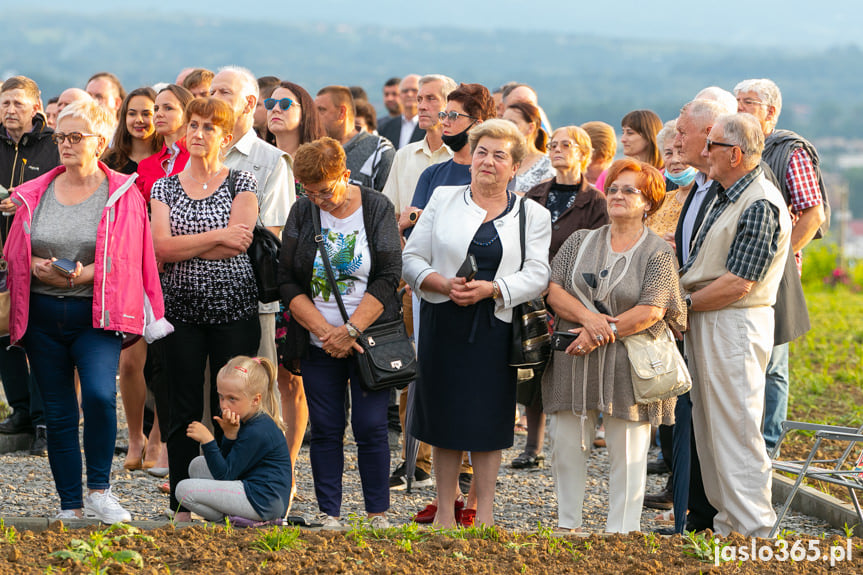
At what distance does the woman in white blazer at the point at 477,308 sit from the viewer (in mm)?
5691

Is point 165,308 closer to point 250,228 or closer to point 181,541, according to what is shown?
point 250,228

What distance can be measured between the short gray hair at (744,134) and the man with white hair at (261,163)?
8.49 ft

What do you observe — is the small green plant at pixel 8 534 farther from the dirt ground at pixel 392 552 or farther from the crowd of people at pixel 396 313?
the crowd of people at pixel 396 313

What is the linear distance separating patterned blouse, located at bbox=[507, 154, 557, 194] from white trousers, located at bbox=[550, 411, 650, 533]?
2160mm

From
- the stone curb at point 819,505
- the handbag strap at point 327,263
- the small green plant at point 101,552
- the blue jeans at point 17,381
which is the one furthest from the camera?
the blue jeans at point 17,381

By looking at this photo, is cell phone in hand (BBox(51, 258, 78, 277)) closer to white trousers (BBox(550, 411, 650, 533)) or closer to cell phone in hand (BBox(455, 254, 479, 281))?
cell phone in hand (BBox(455, 254, 479, 281))

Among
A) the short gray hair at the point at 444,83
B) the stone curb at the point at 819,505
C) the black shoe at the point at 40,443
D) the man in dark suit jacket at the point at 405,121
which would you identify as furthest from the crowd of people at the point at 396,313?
the man in dark suit jacket at the point at 405,121

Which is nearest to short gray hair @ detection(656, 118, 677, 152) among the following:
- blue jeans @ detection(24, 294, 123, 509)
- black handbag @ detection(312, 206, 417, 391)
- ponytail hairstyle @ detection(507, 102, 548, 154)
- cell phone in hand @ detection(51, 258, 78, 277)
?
ponytail hairstyle @ detection(507, 102, 548, 154)

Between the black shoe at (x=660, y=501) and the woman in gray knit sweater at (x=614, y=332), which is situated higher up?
the woman in gray knit sweater at (x=614, y=332)

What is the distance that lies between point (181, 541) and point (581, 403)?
2.15 metres

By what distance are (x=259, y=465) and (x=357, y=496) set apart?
170cm

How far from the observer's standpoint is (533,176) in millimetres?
7543

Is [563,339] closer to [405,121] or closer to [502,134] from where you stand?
[502,134]

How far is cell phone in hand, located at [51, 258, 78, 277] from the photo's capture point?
5367 mm
